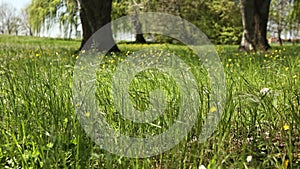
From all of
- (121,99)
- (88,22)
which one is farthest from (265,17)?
(121,99)

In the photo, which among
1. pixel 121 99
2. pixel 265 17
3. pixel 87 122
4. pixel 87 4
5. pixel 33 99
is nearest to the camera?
pixel 87 122

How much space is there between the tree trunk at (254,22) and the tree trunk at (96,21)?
365 cm

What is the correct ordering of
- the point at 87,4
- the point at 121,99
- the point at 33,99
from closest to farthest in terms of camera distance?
the point at 33,99, the point at 121,99, the point at 87,4

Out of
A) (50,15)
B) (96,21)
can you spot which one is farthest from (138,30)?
(96,21)

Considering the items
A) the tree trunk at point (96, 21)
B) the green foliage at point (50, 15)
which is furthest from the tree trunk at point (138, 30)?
the tree trunk at point (96, 21)

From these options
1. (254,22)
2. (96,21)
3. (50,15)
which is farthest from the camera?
(50,15)

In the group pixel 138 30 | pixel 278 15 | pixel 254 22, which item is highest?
pixel 278 15

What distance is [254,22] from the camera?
10.5m

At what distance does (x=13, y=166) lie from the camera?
1.46 m

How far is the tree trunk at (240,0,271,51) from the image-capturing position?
34.0ft

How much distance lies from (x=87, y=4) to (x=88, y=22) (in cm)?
47

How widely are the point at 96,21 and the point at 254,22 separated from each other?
4.34 m

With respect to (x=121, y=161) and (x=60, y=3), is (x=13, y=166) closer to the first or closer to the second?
(x=121, y=161)

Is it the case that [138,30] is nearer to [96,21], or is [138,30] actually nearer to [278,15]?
[278,15]
